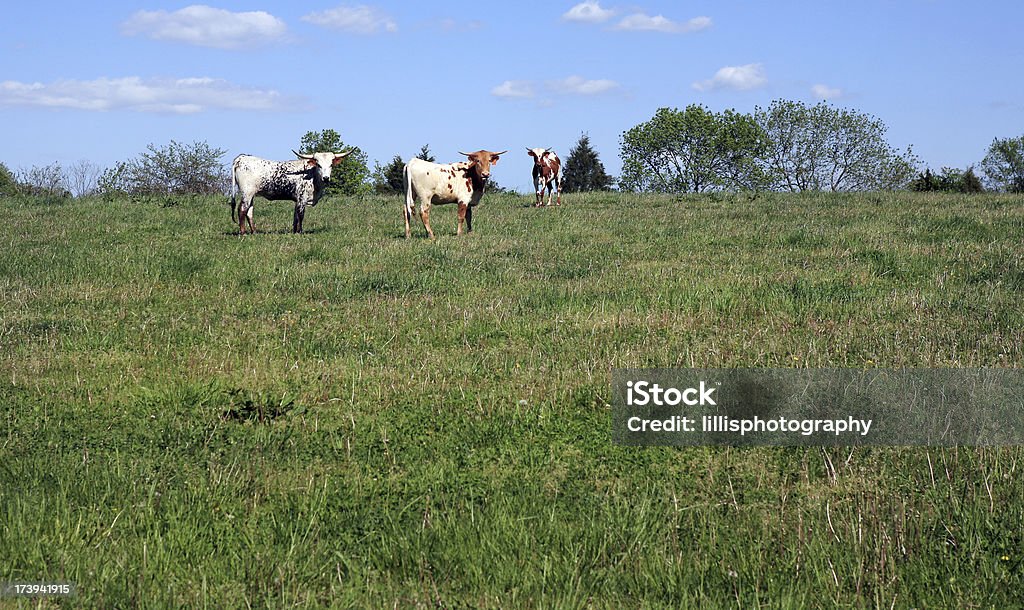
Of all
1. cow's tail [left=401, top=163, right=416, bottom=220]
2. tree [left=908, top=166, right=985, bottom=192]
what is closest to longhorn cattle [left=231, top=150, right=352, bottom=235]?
cow's tail [left=401, top=163, right=416, bottom=220]

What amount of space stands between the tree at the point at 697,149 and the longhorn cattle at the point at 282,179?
2574 inches

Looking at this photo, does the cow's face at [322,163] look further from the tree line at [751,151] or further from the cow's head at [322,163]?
the tree line at [751,151]

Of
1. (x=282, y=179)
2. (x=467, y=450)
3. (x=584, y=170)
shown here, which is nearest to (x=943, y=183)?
(x=282, y=179)

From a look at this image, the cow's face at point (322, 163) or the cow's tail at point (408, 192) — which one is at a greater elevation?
the cow's face at point (322, 163)

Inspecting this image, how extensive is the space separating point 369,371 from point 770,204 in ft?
62.1

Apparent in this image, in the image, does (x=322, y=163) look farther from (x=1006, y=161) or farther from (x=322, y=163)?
(x=1006, y=161)

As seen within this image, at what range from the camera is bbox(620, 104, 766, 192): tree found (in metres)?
81.1

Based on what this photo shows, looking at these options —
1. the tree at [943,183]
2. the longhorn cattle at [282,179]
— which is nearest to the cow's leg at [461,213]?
the longhorn cattle at [282,179]

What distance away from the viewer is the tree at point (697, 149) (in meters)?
81.1

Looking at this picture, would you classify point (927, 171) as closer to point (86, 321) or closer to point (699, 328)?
point (699, 328)

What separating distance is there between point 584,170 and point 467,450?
284 feet

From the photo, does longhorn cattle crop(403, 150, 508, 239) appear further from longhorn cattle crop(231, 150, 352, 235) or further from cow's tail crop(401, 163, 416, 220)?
longhorn cattle crop(231, 150, 352, 235)

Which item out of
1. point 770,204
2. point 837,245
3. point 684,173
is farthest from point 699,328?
point 684,173

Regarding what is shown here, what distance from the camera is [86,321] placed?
958 centimetres
